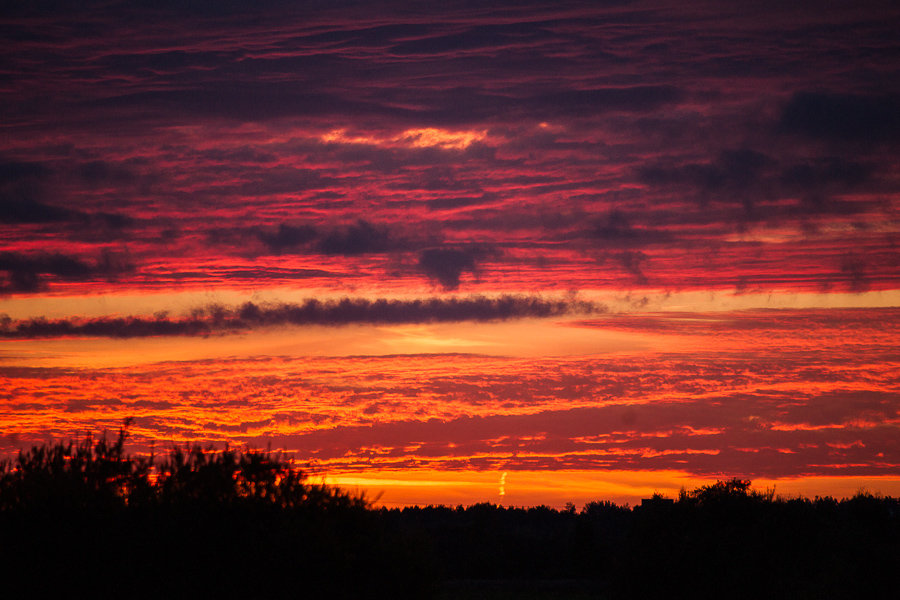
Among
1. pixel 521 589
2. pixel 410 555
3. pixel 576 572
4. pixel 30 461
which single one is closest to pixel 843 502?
pixel 576 572

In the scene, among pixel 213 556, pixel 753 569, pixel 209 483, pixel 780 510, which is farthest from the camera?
pixel 780 510

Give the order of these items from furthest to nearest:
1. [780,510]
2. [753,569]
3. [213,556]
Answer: [780,510] → [753,569] → [213,556]

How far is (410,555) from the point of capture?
20.9 m

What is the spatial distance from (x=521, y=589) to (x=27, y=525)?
5070 centimetres

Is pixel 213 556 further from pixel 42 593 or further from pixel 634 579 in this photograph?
pixel 634 579

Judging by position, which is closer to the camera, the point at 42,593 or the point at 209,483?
the point at 42,593

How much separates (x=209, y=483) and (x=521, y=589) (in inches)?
1915

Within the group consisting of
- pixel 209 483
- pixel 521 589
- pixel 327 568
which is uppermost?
pixel 209 483

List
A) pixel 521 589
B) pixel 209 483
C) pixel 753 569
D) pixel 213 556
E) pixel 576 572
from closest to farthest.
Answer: pixel 213 556
pixel 209 483
pixel 753 569
pixel 521 589
pixel 576 572

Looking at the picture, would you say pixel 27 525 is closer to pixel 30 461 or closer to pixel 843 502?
pixel 30 461

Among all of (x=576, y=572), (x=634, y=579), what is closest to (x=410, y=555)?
(x=634, y=579)

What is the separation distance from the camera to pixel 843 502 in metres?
71.7

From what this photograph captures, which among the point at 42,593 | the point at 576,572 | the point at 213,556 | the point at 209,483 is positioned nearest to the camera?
the point at 42,593

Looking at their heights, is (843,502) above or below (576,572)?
above
